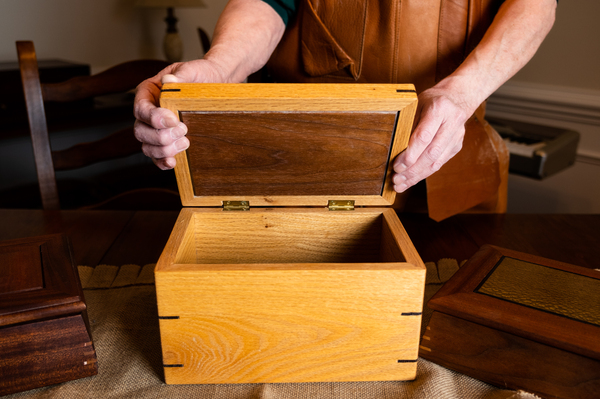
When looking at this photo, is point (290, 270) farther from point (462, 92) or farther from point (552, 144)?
point (552, 144)

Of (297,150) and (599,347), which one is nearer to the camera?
(599,347)

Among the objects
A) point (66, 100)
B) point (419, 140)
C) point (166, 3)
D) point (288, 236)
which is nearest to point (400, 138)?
point (419, 140)

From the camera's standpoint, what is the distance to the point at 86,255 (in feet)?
3.67

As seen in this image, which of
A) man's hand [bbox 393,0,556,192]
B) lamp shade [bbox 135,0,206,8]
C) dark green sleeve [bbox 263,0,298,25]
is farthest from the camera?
lamp shade [bbox 135,0,206,8]

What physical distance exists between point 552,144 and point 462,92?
5.64 feet

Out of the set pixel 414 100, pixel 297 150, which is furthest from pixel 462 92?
pixel 297 150

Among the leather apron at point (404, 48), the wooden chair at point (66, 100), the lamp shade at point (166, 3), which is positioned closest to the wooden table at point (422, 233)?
the leather apron at point (404, 48)

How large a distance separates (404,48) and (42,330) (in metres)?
0.95

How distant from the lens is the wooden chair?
139 cm

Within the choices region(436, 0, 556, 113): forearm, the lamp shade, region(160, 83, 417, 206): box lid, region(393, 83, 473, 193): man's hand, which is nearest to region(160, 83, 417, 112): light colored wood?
region(160, 83, 417, 206): box lid

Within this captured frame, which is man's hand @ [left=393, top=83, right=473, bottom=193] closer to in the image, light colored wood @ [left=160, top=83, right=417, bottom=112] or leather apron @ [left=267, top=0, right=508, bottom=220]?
light colored wood @ [left=160, top=83, right=417, bottom=112]

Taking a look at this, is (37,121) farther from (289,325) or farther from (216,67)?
(289,325)

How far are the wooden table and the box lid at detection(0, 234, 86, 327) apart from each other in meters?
0.25

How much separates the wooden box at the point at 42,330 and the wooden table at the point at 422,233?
345 mm
